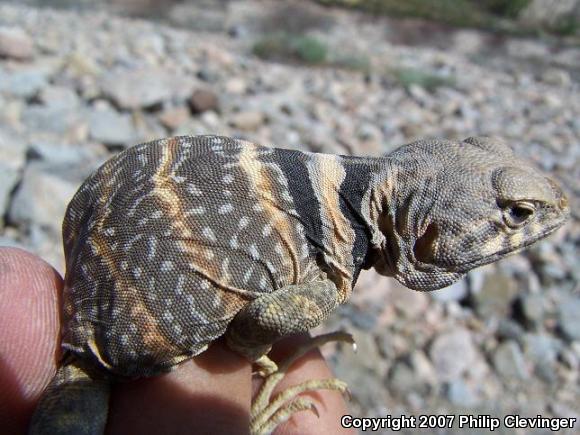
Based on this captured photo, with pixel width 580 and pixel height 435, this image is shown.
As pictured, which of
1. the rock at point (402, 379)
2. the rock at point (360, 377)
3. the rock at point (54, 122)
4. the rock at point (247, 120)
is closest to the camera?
the rock at point (360, 377)

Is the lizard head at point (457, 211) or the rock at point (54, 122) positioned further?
the rock at point (54, 122)

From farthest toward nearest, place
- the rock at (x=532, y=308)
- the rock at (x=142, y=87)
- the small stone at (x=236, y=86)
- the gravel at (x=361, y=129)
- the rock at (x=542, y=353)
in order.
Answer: the small stone at (x=236, y=86) → the rock at (x=142, y=87) → the rock at (x=532, y=308) → the rock at (x=542, y=353) → the gravel at (x=361, y=129)

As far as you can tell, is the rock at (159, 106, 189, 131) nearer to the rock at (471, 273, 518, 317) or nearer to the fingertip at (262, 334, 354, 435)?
the rock at (471, 273, 518, 317)

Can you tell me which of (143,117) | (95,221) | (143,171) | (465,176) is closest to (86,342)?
(95,221)

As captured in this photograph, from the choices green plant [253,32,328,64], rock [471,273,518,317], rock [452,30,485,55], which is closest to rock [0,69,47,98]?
green plant [253,32,328,64]

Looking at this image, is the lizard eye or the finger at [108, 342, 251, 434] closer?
the finger at [108, 342, 251, 434]

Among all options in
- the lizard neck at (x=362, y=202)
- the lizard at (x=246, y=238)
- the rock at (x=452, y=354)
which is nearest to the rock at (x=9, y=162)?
the lizard at (x=246, y=238)

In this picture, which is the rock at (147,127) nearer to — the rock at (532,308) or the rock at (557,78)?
the rock at (532,308)
